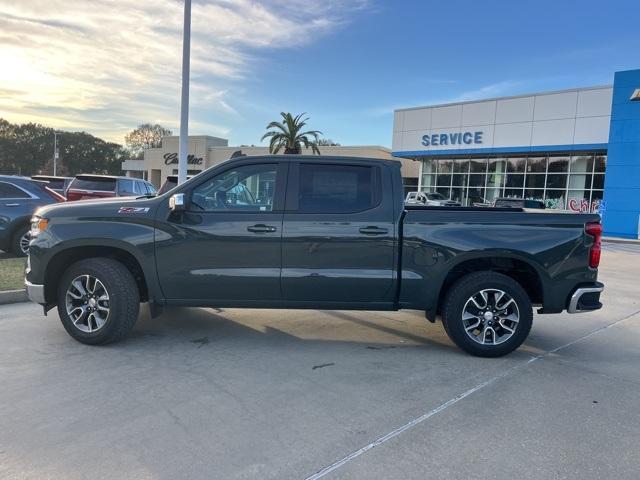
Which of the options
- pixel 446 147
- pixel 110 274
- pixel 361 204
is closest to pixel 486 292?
pixel 361 204

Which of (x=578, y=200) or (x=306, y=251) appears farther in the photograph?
(x=578, y=200)

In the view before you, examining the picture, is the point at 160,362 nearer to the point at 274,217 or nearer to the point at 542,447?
the point at 274,217

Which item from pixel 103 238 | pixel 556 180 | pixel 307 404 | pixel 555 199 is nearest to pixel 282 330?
pixel 307 404

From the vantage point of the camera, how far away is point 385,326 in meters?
6.37

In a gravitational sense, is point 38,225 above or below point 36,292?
above

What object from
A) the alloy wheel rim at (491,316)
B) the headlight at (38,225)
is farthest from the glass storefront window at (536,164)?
the headlight at (38,225)

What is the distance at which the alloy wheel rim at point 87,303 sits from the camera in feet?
17.1

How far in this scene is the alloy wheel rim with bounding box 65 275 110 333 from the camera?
5.21 metres

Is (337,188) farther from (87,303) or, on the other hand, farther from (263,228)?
(87,303)

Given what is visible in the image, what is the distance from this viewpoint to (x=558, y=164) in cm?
3003

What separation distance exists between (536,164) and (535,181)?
100cm

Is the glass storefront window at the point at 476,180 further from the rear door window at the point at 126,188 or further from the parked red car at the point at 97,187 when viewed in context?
the parked red car at the point at 97,187

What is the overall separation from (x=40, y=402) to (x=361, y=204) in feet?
10.5

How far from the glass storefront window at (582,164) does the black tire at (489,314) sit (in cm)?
2707
